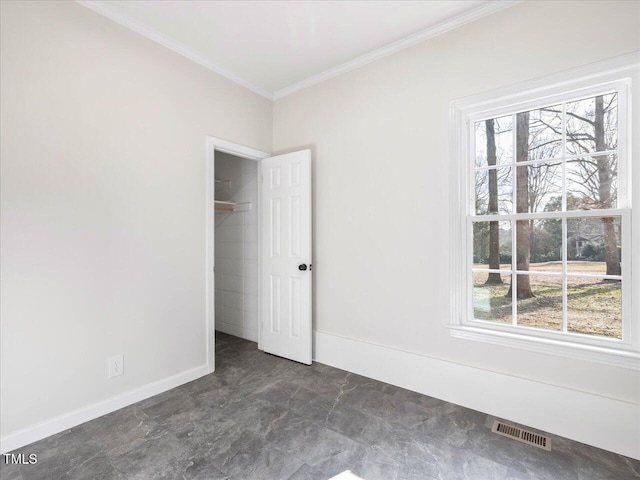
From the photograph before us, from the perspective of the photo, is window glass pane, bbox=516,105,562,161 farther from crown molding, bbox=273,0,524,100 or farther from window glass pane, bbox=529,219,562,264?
crown molding, bbox=273,0,524,100

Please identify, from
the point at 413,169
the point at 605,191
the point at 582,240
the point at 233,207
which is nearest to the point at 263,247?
the point at 233,207

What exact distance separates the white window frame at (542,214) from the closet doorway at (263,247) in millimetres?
1377

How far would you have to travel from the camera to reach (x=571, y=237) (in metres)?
2.12

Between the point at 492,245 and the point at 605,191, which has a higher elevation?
the point at 605,191

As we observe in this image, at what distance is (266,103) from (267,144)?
463 millimetres

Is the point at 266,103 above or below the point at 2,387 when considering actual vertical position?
above

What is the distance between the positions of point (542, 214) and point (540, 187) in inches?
7.7

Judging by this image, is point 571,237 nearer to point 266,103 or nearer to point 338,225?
point 338,225

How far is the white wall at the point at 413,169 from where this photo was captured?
2.01 metres

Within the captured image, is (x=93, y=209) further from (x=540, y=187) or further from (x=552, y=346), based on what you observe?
(x=552, y=346)

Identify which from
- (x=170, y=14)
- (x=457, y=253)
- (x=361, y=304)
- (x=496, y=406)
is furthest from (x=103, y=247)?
(x=496, y=406)

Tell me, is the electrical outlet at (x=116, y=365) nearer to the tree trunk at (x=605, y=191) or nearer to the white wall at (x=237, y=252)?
the white wall at (x=237, y=252)

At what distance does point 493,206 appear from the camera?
95.4 inches

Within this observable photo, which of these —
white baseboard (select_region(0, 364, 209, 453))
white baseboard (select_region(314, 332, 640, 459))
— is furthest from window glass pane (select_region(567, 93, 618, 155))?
white baseboard (select_region(0, 364, 209, 453))
